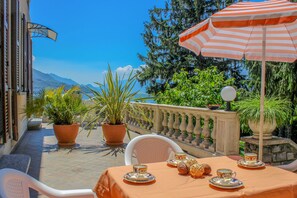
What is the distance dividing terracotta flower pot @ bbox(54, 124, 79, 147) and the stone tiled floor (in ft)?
0.51

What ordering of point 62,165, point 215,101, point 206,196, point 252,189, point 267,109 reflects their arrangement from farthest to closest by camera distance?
point 215,101
point 62,165
point 267,109
point 252,189
point 206,196

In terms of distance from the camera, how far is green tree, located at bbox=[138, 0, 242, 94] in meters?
17.9

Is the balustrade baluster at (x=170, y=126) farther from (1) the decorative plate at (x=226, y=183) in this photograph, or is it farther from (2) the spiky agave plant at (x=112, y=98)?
(1) the decorative plate at (x=226, y=183)

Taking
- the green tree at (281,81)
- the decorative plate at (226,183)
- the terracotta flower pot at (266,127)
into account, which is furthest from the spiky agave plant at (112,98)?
the green tree at (281,81)

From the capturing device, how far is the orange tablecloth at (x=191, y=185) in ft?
5.03

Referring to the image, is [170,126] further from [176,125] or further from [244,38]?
[244,38]

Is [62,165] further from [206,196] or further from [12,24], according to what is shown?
[206,196]

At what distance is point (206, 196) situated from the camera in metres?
1.47

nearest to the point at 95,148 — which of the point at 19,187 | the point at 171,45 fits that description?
the point at 19,187

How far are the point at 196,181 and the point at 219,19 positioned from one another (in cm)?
123

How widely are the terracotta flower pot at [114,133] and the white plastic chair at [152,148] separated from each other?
3206 millimetres

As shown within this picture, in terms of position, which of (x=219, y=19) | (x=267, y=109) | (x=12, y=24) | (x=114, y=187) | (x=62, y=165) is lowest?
(x=62, y=165)

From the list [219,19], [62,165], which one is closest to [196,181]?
[219,19]

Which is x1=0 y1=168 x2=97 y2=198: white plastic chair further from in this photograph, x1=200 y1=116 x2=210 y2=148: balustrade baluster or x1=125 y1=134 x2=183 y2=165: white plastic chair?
x1=200 y1=116 x2=210 y2=148: balustrade baluster
